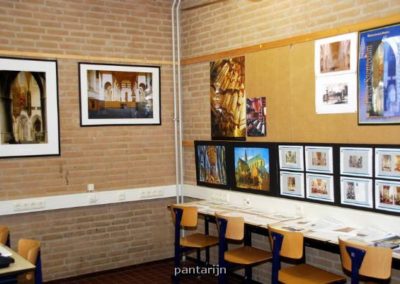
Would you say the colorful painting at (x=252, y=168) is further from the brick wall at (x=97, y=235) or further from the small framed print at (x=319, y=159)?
the brick wall at (x=97, y=235)

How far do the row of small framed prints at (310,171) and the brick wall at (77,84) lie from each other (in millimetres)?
757

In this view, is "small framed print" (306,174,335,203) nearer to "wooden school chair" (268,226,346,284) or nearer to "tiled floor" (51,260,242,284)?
"wooden school chair" (268,226,346,284)

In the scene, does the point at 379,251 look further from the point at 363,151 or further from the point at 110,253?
the point at 110,253

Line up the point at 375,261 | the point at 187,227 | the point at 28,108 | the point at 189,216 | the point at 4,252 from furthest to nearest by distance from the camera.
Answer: the point at 28,108, the point at 187,227, the point at 189,216, the point at 4,252, the point at 375,261

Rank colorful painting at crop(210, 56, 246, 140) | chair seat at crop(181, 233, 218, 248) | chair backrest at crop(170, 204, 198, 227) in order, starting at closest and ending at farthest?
chair backrest at crop(170, 204, 198, 227), chair seat at crop(181, 233, 218, 248), colorful painting at crop(210, 56, 246, 140)

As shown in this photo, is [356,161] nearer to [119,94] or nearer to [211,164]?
[211,164]

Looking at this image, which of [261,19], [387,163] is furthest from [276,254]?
[261,19]

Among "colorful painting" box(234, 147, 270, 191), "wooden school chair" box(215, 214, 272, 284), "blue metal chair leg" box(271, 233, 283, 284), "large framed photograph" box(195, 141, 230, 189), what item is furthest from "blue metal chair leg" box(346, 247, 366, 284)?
"large framed photograph" box(195, 141, 230, 189)

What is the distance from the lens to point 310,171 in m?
4.57

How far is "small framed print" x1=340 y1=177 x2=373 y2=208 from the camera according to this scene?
406 centimetres

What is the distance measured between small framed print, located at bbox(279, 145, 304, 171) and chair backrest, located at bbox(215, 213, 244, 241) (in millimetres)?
784

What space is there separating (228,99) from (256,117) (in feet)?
1.69

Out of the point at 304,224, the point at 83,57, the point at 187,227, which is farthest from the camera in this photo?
the point at 83,57

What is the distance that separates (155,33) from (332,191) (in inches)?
124
